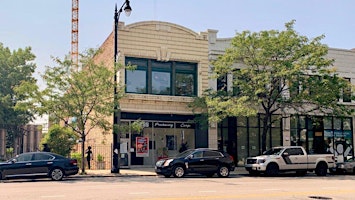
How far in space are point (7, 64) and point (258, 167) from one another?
92.9 ft

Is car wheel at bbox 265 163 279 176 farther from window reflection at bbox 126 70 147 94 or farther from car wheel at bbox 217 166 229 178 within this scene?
window reflection at bbox 126 70 147 94

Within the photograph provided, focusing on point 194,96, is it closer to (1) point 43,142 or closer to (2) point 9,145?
(1) point 43,142

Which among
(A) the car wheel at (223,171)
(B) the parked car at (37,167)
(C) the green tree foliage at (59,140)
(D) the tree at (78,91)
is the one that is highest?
(D) the tree at (78,91)

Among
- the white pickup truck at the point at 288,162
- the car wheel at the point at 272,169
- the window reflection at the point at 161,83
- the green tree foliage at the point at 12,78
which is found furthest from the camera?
the green tree foliage at the point at 12,78

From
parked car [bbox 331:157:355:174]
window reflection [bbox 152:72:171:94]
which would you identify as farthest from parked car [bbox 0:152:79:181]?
parked car [bbox 331:157:355:174]

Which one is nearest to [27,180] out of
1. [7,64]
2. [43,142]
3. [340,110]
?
[43,142]

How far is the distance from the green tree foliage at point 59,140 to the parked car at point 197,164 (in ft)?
26.8

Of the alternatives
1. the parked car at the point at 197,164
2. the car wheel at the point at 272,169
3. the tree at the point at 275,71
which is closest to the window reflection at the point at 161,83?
the tree at the point at 275,71

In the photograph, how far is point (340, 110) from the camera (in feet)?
90.6

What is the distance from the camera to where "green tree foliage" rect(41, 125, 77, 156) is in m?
28.2

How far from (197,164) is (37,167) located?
25.7 ft

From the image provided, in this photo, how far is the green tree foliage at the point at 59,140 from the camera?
28.2 metres

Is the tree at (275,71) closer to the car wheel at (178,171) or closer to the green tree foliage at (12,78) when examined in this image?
the car wheel at (178,171)

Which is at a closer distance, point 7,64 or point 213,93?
point 213,93
